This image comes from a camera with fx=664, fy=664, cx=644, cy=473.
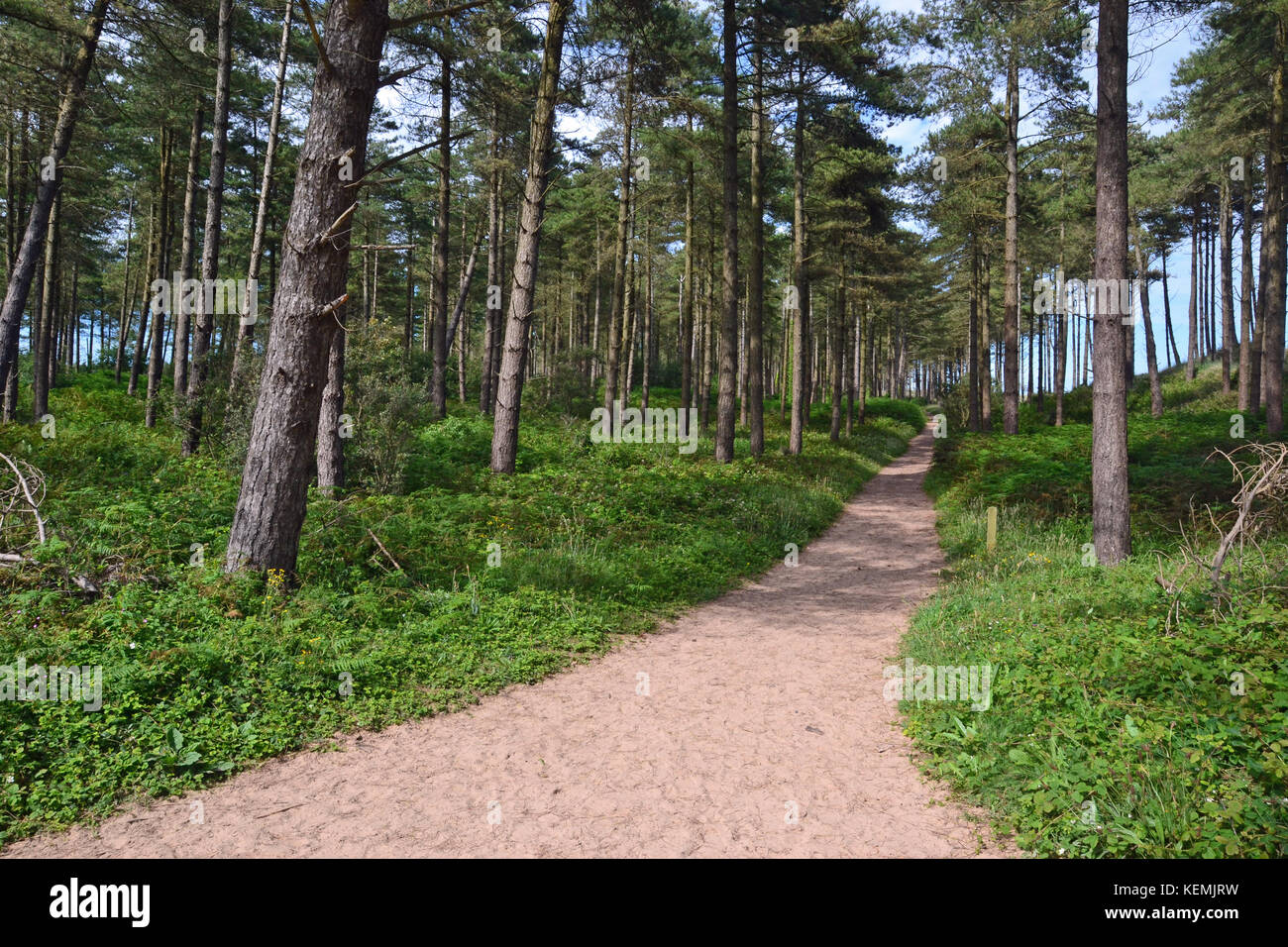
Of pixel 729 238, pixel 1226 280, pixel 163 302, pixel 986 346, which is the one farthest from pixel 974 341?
pixel 163 302

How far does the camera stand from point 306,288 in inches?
265

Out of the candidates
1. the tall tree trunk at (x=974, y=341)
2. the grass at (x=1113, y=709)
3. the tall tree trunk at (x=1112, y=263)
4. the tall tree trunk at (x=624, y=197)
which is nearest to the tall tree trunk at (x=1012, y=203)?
the tall tree trunk at (x=974, y=341)

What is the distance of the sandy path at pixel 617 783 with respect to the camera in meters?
3.61

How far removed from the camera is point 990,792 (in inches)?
161

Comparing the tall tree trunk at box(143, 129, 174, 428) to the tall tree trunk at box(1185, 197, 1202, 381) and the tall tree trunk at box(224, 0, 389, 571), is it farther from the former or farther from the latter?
the tall tree trunk at box(1185, 197, 1202, 381)

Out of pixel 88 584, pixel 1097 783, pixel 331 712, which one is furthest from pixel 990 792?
pixel 88 584

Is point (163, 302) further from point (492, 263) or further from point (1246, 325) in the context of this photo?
point (1246, 325)

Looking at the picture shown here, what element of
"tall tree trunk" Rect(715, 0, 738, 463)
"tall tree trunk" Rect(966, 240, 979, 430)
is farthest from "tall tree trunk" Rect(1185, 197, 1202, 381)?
"tall tree trunk" Rect(715, 0, 738, 463)

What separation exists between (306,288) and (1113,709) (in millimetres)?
7737

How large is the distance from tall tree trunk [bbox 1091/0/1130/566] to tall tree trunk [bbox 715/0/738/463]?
885 cm

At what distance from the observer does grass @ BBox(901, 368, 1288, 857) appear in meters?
3.37
